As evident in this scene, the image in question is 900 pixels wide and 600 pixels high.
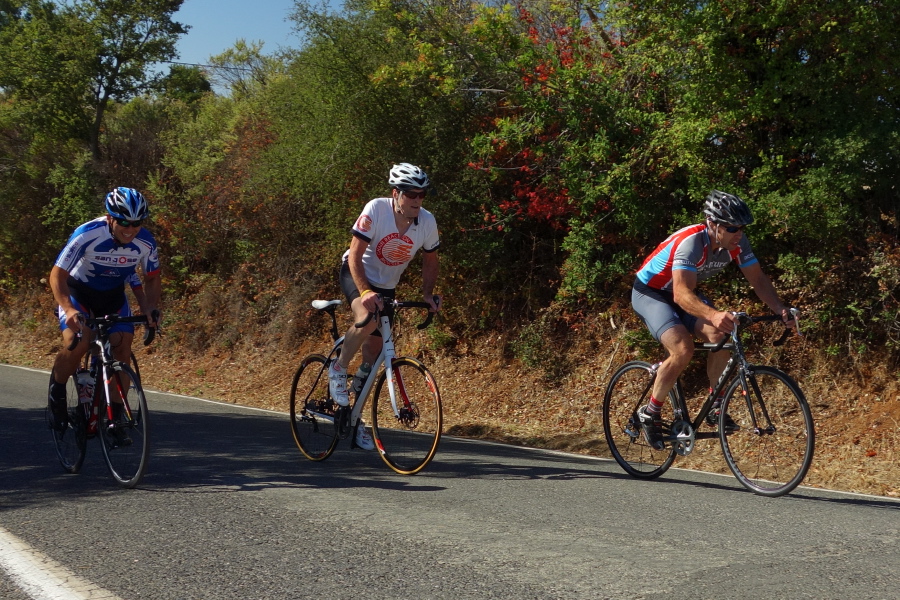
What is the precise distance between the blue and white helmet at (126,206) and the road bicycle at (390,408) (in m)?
1.49

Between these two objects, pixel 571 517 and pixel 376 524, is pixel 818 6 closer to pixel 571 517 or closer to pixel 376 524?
pixel 571 517

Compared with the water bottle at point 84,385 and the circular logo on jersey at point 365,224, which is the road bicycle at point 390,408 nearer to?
the circular logo on jersey at point 365,224

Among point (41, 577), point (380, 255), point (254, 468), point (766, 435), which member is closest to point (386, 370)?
point (380, 255)

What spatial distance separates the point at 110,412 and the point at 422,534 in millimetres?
2796

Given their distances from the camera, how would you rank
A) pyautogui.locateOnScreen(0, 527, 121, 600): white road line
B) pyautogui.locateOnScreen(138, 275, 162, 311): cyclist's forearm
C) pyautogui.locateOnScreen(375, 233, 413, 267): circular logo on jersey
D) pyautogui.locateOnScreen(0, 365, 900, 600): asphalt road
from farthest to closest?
pyautogui.locateOnScreen(138, 275, 162, 311): cyclist's forearm → pyautogui.locateOnScreen(375, 233, 413, 267): circular logo on jersey → pyautogui.locateOnScreen(0, 365, 900, 600): asphalt road → pyautogui.locateOnScreen(0, 527, 121, 600): white road line

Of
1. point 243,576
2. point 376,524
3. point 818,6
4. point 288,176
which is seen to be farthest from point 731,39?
point 288,176

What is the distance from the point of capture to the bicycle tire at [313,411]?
23.8ft

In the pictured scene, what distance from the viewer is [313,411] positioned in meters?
7.36

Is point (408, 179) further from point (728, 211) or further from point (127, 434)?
point (127, 434)

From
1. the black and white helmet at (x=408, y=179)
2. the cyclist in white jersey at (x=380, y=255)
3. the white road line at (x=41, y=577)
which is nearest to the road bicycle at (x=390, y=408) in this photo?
the cyclist in white jersey at (x=380, y=255)

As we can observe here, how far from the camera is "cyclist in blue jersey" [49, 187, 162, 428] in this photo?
639 cm

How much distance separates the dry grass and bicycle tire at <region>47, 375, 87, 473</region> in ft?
7.72

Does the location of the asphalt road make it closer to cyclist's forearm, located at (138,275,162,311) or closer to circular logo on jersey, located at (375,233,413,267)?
cyclist's forearm, located at (138,275,162,311)

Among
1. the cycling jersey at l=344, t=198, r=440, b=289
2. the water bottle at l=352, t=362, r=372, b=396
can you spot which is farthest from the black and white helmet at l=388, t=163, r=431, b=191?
the water bottle at l=352, t=362, r=372, b=396
